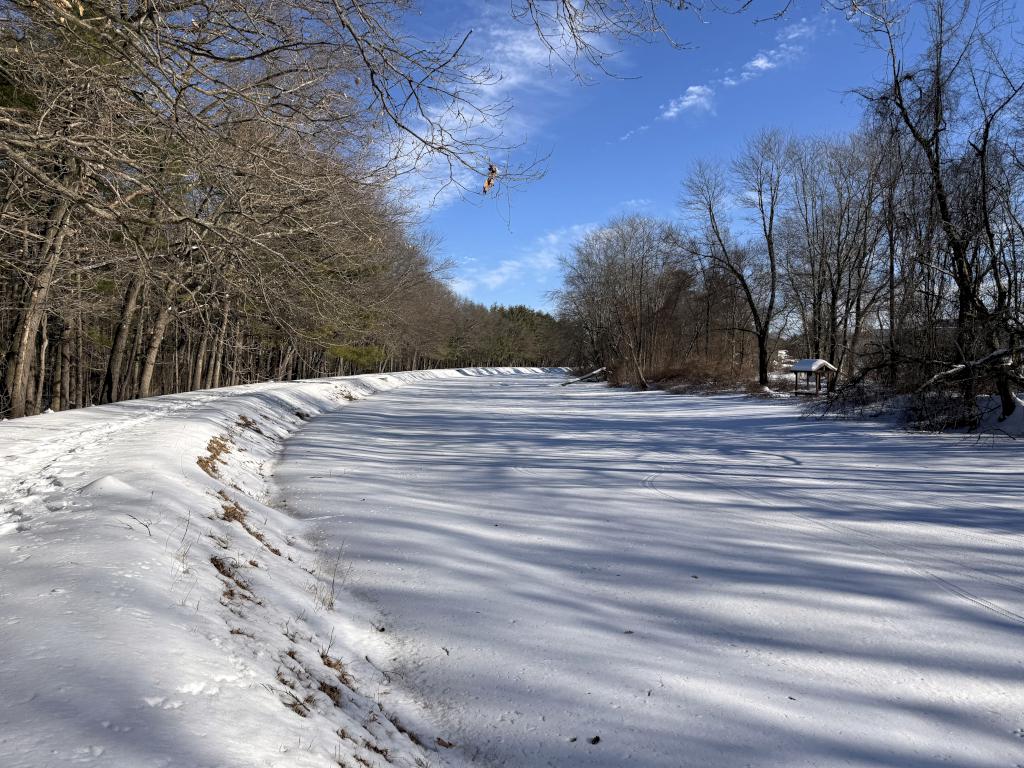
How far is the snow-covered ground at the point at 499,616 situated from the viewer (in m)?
2.27

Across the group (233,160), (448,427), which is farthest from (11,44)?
(448,427)

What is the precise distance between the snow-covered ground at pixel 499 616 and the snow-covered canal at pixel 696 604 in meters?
0.02

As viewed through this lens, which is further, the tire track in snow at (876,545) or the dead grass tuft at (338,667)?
the tire track in snow at (876,545)

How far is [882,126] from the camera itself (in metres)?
13.6

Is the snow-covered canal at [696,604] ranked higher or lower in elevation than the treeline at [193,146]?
lower

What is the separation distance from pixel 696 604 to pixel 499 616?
1.34m

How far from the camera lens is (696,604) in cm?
393

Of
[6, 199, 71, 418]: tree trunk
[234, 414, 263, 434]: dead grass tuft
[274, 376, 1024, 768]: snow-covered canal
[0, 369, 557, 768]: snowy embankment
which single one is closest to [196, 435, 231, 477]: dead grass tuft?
[0, 369, 557, 768]: snowy embankment

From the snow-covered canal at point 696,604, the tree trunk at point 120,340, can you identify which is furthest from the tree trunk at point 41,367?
the snow-covered canal at point 696,604

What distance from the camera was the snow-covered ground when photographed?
2.27 meters

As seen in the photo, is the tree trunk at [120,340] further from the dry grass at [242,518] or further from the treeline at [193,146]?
the dry grass at [242,518]

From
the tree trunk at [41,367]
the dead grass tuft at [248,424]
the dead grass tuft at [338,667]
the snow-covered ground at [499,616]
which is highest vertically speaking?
the tree trunk at [41,367]

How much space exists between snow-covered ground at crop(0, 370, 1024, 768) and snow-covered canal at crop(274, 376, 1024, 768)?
19mm

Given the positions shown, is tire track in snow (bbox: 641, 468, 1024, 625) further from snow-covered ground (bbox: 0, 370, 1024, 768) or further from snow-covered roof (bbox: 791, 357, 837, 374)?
snow-covered roof (bbox: 791, 357, 837, 374)
